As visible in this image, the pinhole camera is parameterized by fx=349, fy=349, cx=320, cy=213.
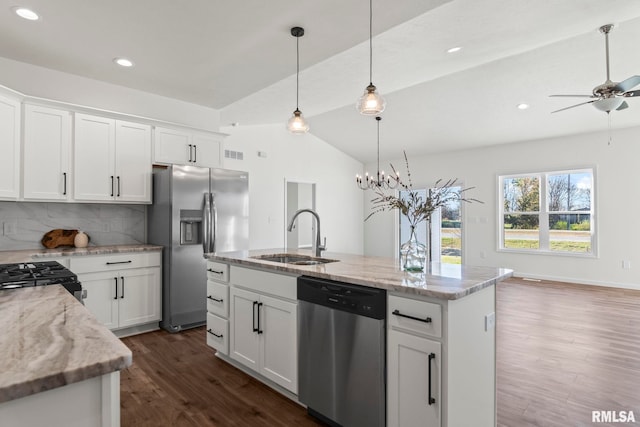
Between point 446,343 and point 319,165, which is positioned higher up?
point 319,165

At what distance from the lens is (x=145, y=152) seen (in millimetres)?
4004

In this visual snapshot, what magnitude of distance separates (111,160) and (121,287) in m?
1.36

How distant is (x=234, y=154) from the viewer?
6.40m

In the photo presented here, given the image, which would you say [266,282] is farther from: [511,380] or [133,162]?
[133,162]

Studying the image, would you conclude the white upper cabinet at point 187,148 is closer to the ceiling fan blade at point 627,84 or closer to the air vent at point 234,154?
the air vent at point 234,154

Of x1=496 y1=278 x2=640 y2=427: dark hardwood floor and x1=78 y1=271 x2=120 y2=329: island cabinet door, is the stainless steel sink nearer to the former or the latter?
x1=496 y1=278 x2=640 y2=427: dark hardwood floor

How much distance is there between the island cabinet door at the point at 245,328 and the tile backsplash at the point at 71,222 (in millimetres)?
2128

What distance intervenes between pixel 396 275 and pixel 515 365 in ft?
5.85

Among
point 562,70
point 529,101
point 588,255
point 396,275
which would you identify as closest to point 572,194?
point 588,255

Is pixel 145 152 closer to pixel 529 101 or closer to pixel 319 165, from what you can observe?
pixel 319 165

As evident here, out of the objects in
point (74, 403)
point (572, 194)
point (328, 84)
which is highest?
point (328, 84)

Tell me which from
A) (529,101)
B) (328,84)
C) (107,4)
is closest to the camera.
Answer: (107,4)

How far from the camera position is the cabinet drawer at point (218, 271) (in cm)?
288

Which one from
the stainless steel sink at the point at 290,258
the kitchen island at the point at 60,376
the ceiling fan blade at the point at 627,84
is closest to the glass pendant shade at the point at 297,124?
the stainless steel sink at the point at 290,258
